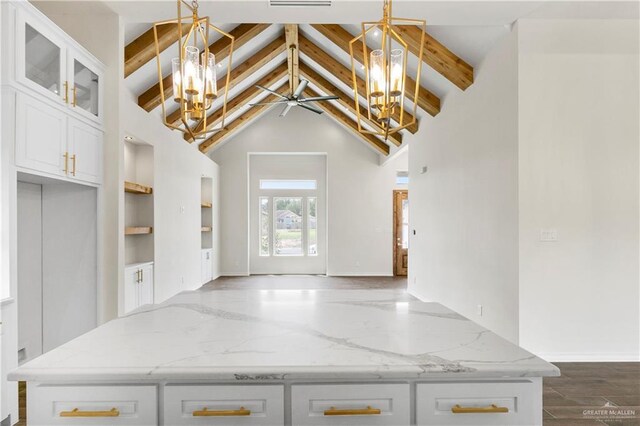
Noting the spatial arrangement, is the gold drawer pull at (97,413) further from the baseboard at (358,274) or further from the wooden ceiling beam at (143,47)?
the baseboard at (358,274)

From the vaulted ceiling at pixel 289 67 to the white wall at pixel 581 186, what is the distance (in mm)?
663

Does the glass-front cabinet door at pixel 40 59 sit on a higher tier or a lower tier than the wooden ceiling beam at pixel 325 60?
lower

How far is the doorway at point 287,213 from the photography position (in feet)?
33.3

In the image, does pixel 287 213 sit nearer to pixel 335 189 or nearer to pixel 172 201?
pixel 335 189

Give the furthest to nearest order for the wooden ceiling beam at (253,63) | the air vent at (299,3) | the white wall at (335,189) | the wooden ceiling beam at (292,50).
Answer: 1. the white wall at (335,189)
2. the wooden ceiling beam at (253,63)
3. the wooden ceiling beam at (292,50)
4. the air vent at (299,3)

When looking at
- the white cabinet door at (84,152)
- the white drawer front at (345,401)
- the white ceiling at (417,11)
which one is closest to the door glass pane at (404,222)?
the white ceiling at (417,11)

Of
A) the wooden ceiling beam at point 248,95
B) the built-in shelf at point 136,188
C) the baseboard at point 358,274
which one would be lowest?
the baseboard at point 358,274

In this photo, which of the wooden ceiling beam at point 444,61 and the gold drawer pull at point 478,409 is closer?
the gold drawer pull at point 478,409

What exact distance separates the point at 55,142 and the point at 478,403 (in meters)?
3.17

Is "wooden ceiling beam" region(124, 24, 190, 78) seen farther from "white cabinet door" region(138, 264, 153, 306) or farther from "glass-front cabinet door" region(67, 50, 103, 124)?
"white cabinet door" region(138, 264, 153, 306)

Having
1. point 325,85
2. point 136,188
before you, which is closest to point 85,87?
point 136,188

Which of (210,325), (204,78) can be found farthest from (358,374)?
(204,78)

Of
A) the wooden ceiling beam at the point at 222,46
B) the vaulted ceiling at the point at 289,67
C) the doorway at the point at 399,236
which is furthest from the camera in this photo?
the doorway at the point at 399,236

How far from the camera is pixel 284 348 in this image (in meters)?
1.20
